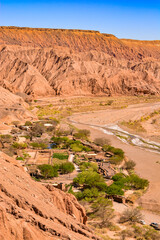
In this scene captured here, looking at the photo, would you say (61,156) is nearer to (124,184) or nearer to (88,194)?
(124,184)

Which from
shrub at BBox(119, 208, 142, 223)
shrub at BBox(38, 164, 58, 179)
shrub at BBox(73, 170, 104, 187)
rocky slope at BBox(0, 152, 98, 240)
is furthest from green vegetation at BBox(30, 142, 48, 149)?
rocky slope at BBox(0, 152, 98, 240)

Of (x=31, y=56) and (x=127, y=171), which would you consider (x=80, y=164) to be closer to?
(x=127, y=171)

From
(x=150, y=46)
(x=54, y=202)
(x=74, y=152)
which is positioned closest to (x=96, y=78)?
(x=74, y=152)

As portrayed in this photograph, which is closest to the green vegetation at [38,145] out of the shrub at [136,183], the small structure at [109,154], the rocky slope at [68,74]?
the small structure at [109,154]

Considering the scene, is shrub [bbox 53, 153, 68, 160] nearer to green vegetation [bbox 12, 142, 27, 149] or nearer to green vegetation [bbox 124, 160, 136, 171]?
green vegetation [bbox 12, 142, 27, 149]

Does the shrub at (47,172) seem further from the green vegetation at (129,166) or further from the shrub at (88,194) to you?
the green vegetation at (129,166)
